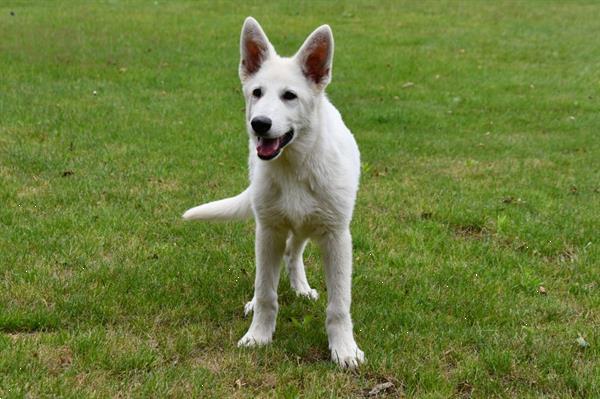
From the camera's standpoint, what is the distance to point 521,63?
48.7ft

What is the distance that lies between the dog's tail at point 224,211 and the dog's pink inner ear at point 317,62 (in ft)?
3.54

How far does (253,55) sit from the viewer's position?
13.9 ft

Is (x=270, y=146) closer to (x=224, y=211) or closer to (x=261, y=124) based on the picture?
(x=261, y=124)

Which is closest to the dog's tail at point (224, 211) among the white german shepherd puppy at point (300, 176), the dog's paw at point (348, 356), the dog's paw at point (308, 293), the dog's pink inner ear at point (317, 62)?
the white german shepherd puppy at point (300, 176)

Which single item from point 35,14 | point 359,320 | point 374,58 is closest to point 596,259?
point 359,320

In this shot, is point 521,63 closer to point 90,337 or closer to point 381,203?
point 381,203

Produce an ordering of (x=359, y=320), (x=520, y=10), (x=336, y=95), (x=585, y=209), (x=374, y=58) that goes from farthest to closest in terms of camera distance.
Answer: (x=520, y=10) → (x=374, y=58) → (x=336, y=95) → (x=585, y=209) → (x=359, y=320)

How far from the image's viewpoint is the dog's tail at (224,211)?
4867 millimetres

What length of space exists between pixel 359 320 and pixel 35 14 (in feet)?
51.5

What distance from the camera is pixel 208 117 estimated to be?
32.7ft

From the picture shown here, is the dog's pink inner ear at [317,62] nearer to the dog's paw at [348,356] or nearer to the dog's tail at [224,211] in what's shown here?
the dog's tail at [224,211]

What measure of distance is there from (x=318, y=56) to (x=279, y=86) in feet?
1.18

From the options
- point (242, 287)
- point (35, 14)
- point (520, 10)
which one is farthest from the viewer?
point (520, 10)

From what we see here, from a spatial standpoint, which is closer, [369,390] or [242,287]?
[369,390]
